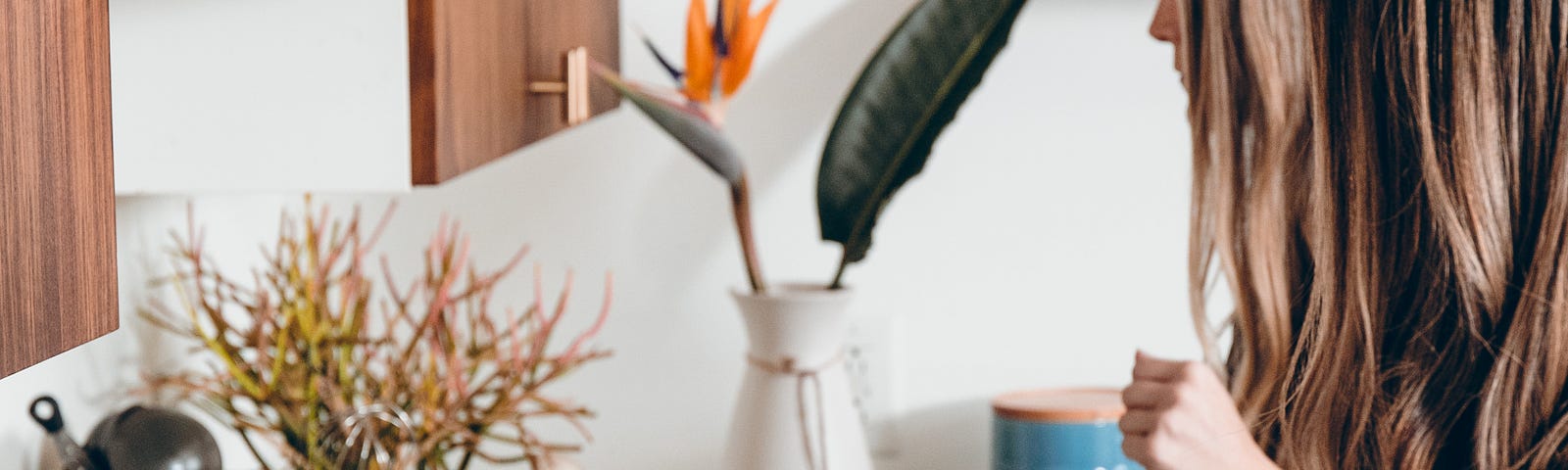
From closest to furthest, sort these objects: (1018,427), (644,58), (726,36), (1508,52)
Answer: (1508,52) < (726,36) < (1018,427) < (644,58)

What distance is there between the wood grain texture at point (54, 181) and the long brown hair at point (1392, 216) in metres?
0.51

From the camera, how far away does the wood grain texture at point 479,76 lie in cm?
59

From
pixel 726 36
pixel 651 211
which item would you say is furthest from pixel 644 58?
pixel 726 36

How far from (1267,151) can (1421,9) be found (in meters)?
0.10

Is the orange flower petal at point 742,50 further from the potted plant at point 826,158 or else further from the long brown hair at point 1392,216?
the long brown hair at point 1392,216

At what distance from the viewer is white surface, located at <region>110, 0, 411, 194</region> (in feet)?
2.01

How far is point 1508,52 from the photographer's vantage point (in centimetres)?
59

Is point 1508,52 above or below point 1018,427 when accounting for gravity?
above

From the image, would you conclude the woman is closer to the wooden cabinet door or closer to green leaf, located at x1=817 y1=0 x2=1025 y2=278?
green leaf, located at x1=817 y1=0 x2=1025 y2=278

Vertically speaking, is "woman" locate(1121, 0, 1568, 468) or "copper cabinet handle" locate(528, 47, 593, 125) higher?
"copper cabinet handle" locate(528, 47, 593, 125)

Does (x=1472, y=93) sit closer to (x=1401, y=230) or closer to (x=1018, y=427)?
(x=1401, y=230)

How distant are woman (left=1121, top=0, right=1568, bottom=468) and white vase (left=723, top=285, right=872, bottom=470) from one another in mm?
417

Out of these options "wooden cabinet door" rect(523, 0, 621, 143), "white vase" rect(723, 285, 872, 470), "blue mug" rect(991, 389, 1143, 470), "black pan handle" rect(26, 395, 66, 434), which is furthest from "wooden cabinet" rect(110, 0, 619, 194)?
"blue mug" rect(991, 389, 1143, 470)

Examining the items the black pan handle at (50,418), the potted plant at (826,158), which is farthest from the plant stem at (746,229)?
the black pan handle at (50,418)
